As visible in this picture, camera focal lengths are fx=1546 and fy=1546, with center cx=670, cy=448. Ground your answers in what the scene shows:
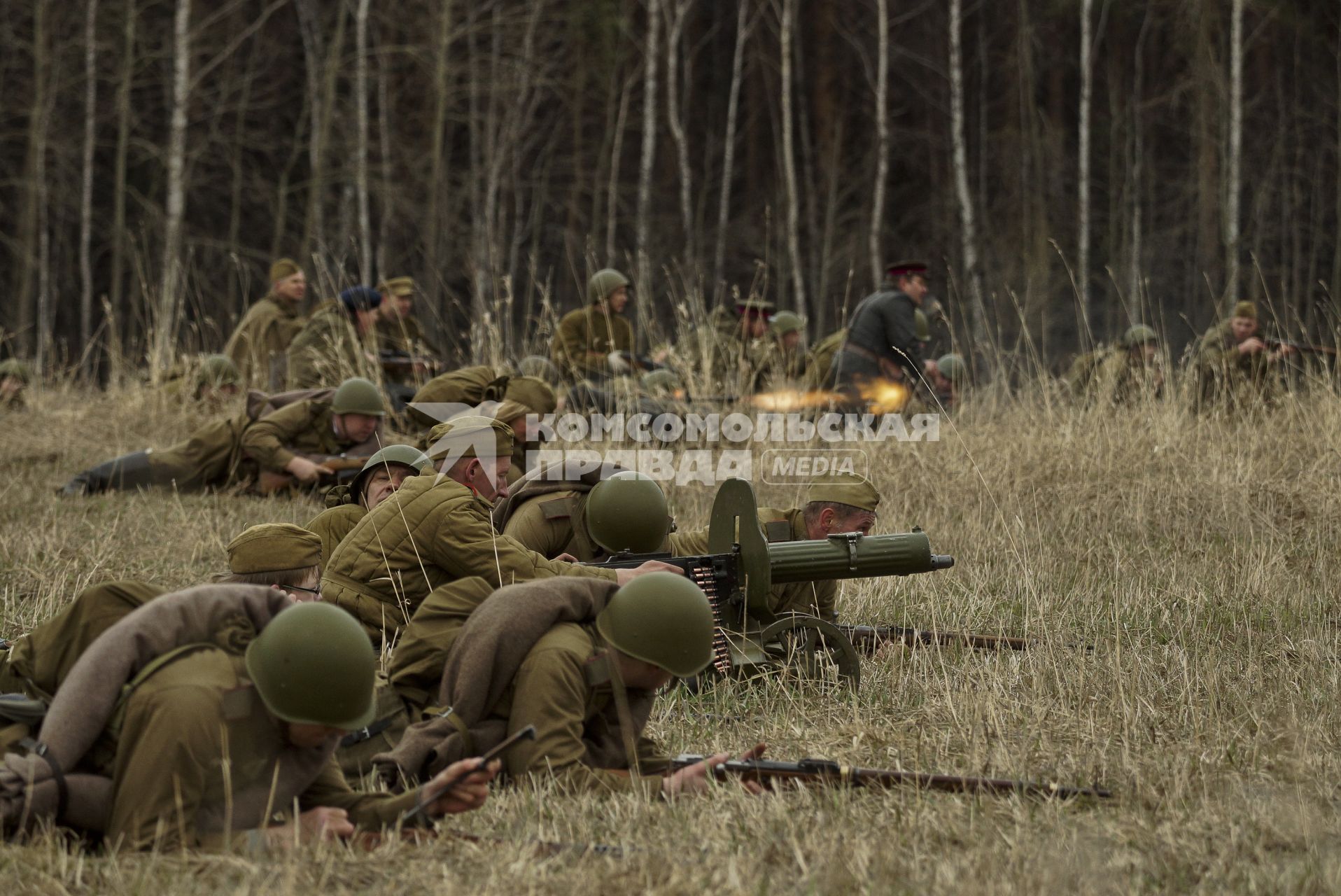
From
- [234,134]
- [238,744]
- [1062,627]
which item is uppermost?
[234,134]

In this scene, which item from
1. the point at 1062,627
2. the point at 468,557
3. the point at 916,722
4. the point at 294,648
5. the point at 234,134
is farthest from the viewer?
the point at 234,134

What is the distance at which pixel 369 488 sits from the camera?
6855 millimetres

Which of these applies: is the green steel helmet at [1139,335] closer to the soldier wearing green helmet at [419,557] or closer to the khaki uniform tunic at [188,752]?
the soldier wearing green helmet at [419,557]

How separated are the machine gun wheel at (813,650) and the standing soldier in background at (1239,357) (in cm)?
640

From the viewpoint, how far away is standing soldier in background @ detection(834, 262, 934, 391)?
12.2m

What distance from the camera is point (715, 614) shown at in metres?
5.91

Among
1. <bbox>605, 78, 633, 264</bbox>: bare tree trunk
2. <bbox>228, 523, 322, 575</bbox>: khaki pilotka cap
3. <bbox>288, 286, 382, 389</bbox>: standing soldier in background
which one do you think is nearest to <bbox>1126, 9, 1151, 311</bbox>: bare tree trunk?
<bbox>605, 78, 633, 264</bbox>: bare tree trunk

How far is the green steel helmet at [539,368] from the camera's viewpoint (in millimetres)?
12109

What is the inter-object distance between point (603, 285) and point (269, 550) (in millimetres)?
8067

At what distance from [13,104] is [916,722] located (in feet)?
66.6

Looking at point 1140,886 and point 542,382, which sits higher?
point 542,382

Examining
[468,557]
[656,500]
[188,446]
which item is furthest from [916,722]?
[188,446]

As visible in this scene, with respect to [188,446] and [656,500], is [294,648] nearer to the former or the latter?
[656,500]

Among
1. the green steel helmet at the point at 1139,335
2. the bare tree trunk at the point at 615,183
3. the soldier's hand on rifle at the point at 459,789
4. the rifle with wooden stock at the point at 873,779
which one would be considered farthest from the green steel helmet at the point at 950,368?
the soldier's hand on rifle at the point at 459,789
